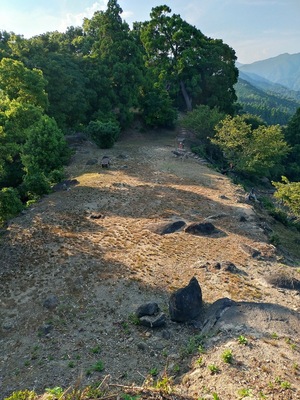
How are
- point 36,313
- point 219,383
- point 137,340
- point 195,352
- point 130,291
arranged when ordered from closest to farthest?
1. point 219,383
2. point 195,352
3. point 137,340
4. point 36,313
5. point 130,291

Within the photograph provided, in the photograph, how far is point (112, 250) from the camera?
17766 millimetres

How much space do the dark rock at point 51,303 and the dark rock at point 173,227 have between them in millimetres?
7676

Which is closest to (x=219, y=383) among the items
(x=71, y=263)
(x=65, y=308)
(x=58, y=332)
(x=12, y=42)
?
(x=58, y=332)

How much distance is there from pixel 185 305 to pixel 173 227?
7745mm

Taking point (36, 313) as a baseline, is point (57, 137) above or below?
above

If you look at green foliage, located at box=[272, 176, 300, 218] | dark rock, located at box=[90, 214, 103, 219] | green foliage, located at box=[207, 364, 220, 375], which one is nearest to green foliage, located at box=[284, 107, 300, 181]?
green foliage, located at box=[272, 176, 300, 218]

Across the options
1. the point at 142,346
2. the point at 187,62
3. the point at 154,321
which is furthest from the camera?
the point at 187,62

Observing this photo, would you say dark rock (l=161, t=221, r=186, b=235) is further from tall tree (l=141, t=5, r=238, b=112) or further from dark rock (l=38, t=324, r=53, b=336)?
tall tree (l=141, t=5, r=238, b=112)

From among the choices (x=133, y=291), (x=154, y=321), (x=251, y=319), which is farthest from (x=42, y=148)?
(x=251, y=319)

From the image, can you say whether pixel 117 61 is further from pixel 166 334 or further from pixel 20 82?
pixel 166 334

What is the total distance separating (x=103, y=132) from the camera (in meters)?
35.7

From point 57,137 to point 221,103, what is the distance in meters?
32.1

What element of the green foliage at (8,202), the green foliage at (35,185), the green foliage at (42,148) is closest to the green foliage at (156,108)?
the green foliage at (42,148)

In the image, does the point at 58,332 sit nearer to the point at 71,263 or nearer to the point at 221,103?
the point at 71,263
